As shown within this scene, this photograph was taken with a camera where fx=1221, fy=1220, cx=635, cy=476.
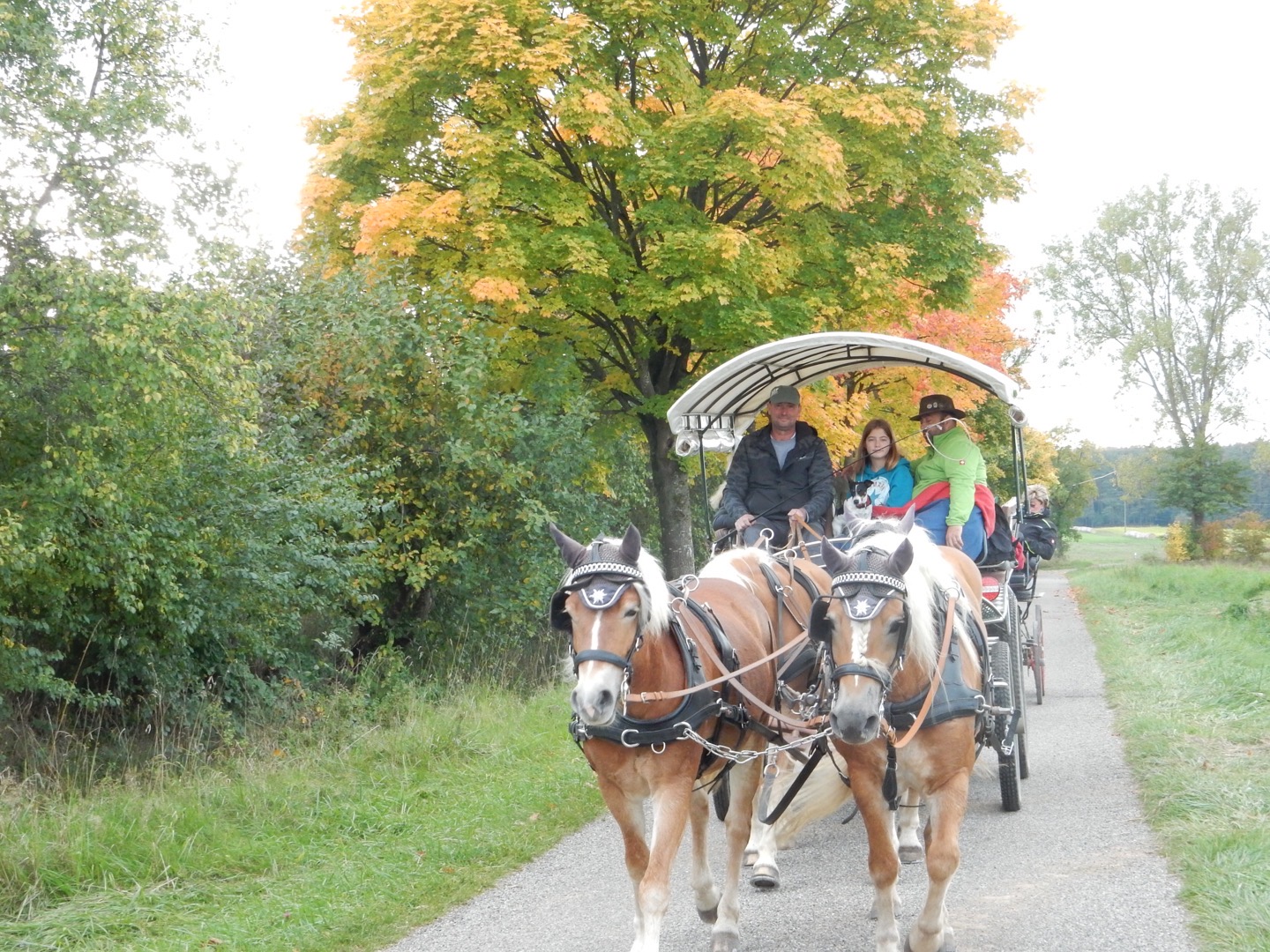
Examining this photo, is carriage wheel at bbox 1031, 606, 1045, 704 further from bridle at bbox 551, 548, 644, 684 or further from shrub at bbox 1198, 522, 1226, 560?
shrub at bbox 1198, 522, 1226, 560

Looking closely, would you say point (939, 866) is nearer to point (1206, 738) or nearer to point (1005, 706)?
point (1005, 706)

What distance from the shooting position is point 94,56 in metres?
8.05

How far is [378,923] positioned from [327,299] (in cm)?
829

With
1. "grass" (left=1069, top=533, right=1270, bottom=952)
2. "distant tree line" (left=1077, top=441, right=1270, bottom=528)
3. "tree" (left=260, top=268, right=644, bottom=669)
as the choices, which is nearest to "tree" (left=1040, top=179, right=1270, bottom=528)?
"distant tree line" (left=1077, top=441, right=1270, bottom=528)

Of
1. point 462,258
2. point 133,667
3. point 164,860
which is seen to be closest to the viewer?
point 164,860

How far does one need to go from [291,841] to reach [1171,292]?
143 feet

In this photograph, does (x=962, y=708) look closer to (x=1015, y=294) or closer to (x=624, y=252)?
(x=624, y=252)

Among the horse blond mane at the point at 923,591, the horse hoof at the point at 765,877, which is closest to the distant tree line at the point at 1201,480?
the horse hoof at the point at 765,877

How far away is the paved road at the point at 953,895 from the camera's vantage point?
5.07 metres

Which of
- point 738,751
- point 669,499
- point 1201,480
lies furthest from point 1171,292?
point 738,751

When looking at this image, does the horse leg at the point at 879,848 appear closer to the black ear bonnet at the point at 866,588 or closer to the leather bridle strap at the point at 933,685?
the leather bridle strap at the point at 933,685

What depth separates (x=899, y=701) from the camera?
4.80 metres

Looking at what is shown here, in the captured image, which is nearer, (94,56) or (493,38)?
(94,56)

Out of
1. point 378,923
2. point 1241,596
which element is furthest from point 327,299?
point 1241,596
